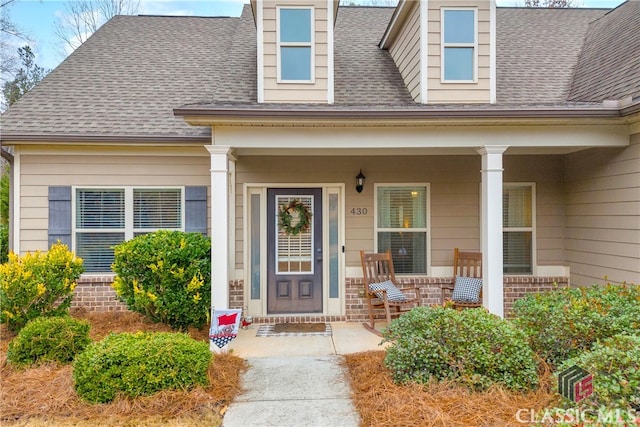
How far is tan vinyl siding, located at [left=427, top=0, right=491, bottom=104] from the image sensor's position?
538 centimetres

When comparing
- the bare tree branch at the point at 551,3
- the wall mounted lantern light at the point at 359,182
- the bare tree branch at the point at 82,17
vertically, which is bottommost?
the wall mounted lantern light at the point at 359,182

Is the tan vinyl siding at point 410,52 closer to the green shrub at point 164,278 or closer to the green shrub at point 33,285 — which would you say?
the green shrub at point 164,278

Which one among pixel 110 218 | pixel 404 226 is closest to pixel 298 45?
pixel 404 226

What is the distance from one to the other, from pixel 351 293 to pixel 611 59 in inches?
198

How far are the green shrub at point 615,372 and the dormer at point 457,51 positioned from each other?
357 cm

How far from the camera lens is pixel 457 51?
214 inches

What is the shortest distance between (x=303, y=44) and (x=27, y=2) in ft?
24.2

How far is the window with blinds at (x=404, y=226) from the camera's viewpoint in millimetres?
5906

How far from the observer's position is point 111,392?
3074 mm

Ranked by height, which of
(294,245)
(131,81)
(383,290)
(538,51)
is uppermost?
(538,51)

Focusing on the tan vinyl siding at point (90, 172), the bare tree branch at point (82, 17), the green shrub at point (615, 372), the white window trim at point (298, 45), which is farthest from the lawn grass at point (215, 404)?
the bare tree branch at point (82, 17)

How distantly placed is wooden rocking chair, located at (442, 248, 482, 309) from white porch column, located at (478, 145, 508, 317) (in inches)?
28.1

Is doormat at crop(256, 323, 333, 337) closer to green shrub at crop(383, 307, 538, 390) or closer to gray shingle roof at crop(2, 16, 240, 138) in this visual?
green shrub at crop(383, 307, 538, 390)

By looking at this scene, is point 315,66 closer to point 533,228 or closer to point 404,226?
point 404,226
